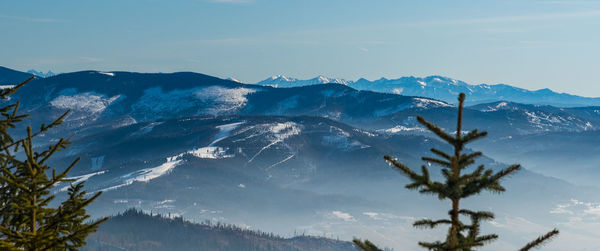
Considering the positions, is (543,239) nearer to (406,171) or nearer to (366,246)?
(406,171)

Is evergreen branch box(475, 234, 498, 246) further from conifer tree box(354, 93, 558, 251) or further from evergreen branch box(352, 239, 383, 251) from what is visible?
evergreen branch box(352, 239, 383, 251)

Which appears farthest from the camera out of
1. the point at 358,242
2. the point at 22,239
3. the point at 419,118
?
the point at 358,242

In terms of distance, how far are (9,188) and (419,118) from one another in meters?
14.1

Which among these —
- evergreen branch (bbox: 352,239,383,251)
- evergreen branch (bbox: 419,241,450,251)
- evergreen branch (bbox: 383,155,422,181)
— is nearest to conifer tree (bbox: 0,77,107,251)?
evergreen branch (bbox: 352,239,383,251)

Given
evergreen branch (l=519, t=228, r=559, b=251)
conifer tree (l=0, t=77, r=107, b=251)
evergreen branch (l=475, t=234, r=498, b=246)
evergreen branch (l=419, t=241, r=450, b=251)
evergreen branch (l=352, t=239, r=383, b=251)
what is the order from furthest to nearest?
evergreen branch (l=352, t=239, r=383, b=251)
evergreen branch (l=419, t=241, r=450, b=251)
evergreen branch (l=475, t=234, r=498, b=246)
evergreen branch (l=519, t=228, r=559, b=251)
conifer tree (l=0, t=77, r=107, b=251)

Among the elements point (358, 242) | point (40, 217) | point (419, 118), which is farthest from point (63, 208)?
point (419, 118)

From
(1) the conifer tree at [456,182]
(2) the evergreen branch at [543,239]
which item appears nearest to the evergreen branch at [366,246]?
(1) the conifer tree at [456,182]

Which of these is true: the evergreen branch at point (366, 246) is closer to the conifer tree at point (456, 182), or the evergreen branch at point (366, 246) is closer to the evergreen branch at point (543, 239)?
the conifer tree at point (456, 182)

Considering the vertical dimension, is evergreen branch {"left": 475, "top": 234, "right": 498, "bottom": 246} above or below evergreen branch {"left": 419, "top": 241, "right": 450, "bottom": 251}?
above

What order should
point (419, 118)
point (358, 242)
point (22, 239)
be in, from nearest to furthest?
point (22, 239) < point (419, 118) < point (358, 242)

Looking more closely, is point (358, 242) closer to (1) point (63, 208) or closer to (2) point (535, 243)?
(2) point (535, 243)

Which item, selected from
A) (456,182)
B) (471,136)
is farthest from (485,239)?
(471,136)

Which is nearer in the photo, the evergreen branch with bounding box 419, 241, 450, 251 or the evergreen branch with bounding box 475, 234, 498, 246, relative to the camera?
the evergreen branch with bounding box 475, 234, 498, 246

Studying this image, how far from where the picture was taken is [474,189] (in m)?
21.6
